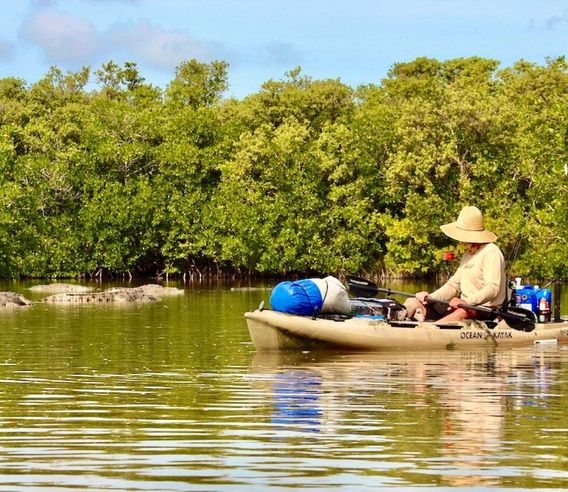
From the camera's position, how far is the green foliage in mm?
56125

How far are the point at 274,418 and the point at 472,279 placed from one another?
26.1 ft

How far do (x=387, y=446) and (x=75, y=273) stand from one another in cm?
5223

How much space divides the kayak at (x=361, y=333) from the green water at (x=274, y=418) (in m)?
0.26

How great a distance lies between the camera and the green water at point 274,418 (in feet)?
30.9

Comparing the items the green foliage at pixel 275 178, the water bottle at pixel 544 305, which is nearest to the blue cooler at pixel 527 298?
the water bottle at pixel 544 305

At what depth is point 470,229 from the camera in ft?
65.2

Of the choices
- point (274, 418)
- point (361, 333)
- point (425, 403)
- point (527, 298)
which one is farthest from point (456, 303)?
point (274, 418)

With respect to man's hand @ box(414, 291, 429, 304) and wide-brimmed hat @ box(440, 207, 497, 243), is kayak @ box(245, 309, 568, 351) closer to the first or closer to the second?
man's hand @ box(414, 291, 429, 304)

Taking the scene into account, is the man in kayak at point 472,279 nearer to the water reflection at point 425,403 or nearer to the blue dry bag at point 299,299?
the water reflection at point 425,403

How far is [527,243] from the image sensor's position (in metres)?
52.8

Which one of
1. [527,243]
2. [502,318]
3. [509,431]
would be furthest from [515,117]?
[509,431]

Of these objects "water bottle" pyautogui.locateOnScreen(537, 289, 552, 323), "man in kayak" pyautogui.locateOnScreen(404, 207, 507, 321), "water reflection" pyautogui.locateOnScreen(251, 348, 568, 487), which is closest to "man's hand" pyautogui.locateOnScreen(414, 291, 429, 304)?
"man in kayak" pyautogui.locateOnScreen(404, 207, 507, 321)

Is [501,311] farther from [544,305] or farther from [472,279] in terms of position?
[544,305]

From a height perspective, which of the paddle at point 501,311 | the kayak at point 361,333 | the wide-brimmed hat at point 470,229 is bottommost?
the kayak at point 361,333
